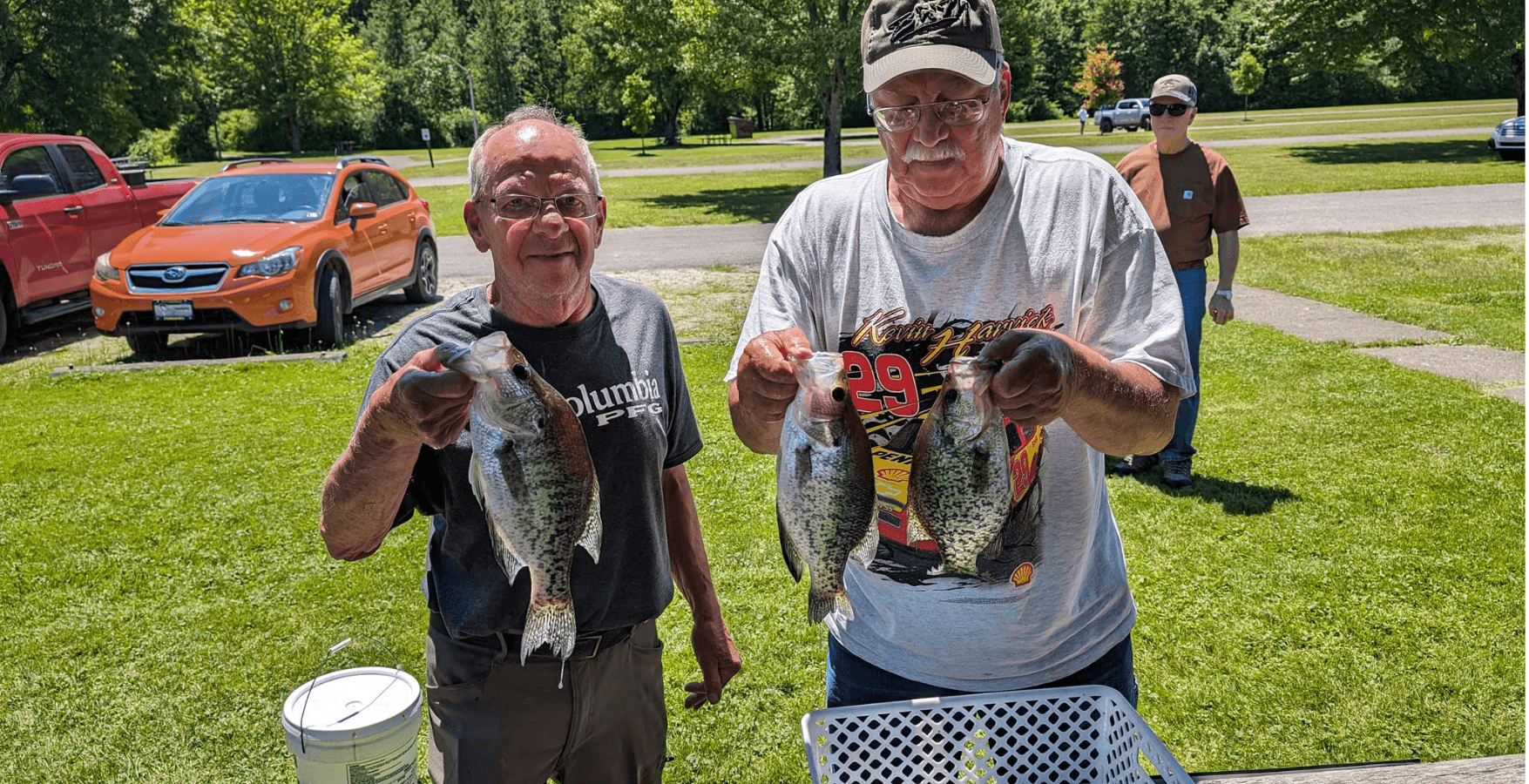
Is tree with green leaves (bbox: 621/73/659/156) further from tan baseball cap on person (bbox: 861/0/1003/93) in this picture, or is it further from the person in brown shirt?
tan baseball cap on person (bbox: 861/0/1003/93)

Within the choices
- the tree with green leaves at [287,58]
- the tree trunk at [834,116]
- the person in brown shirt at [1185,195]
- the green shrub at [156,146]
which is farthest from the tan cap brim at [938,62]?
the tree with green leaves at [287,58]

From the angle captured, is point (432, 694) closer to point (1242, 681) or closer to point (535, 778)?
point (535, 778)

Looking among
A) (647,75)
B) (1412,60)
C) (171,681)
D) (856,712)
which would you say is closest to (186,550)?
(171,681)

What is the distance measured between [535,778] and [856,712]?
0.85m

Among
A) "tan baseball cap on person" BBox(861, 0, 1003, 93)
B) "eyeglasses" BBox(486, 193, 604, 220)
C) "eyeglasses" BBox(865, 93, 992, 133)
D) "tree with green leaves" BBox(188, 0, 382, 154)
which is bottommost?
"eyeglasses" BBox(486, 193, 604, 220)

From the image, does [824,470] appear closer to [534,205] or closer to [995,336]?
[995,336]

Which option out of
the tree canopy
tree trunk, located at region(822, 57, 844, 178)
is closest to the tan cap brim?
the tree canopy

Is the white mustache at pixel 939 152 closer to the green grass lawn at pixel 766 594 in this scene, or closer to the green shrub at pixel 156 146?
the green grass lawn at pixel 766 594

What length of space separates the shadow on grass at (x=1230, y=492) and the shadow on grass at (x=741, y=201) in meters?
16.0

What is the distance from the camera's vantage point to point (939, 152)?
7.24 ft

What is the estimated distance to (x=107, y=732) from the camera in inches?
177

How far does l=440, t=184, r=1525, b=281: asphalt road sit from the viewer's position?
1755 cm

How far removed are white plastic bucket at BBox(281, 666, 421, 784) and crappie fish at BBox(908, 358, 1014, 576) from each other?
2.05 meters

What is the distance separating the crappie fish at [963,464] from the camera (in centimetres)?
181
